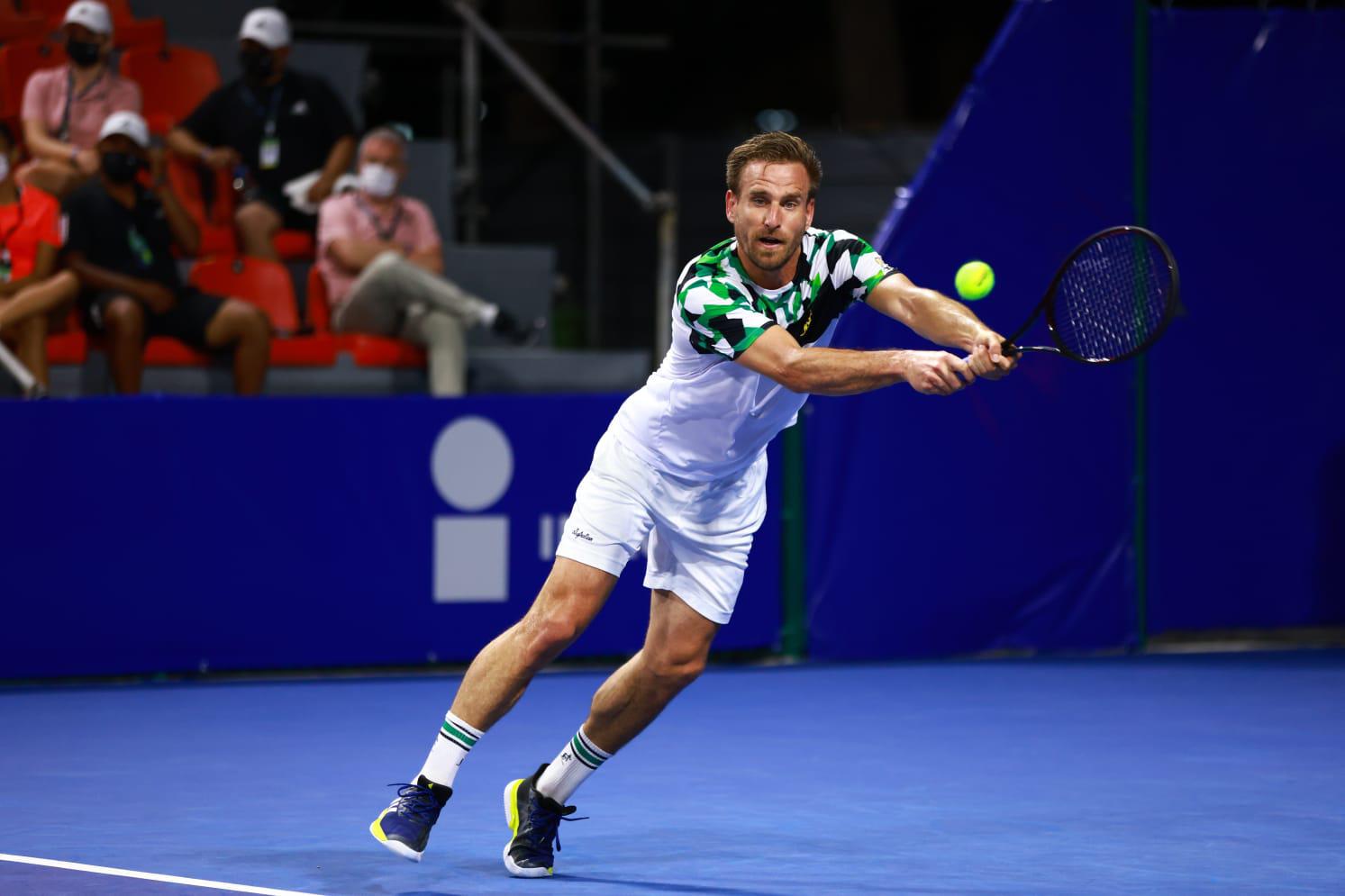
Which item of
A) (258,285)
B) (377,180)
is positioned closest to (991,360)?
(377,180)

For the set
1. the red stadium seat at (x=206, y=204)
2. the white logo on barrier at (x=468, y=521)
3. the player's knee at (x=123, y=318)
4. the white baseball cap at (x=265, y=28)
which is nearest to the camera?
the white logo on barrier at (x=468, y=521)

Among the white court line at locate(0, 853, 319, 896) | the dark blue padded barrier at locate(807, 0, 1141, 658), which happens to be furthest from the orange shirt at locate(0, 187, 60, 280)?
the white court line at locate(0, 853, 319, 896)

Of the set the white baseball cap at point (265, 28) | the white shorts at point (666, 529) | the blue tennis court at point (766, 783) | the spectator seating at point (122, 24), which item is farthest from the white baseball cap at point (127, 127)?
the white shorts at point (666, 529)

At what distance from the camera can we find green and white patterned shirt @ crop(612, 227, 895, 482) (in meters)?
5.32

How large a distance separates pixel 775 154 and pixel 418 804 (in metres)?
1.91

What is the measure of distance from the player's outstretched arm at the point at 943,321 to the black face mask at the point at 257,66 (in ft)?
21.6

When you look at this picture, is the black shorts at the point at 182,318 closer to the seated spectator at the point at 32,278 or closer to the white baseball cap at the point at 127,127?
the seated spectator at the point at 32,278

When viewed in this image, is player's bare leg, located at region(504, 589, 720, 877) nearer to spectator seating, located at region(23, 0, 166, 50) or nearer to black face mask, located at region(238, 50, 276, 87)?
black face mask, located at region(238, 50, 276, 87)

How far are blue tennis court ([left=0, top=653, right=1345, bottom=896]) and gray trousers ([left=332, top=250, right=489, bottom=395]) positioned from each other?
1935 millimetres

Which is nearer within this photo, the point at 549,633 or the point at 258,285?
the point at 549,633

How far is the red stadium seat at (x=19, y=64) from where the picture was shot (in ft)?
37.8

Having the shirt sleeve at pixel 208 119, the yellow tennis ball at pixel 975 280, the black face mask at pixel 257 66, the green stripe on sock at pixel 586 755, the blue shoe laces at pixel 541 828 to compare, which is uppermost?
the black face mask at pixel 257 66

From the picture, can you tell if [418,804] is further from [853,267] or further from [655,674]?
[853,267]

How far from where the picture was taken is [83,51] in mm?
10914
